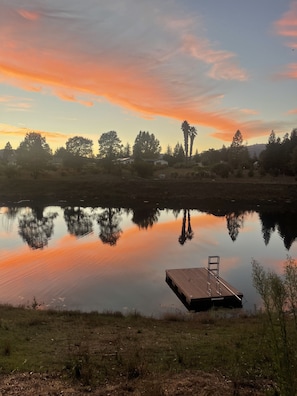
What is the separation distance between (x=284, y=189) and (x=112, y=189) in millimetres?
40343

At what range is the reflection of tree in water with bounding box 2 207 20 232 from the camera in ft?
157

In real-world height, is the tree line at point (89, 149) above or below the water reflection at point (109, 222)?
above

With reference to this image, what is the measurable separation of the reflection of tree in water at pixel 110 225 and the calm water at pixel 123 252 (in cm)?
12

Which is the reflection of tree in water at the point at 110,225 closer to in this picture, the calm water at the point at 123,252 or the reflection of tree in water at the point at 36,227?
the calm water at the point at 123,252

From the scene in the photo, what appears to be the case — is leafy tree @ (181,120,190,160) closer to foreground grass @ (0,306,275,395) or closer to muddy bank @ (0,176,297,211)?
muddy bank @ (0,176,297,211)

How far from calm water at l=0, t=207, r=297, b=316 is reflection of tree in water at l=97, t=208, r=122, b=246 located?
4.7 inches

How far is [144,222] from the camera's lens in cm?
5403

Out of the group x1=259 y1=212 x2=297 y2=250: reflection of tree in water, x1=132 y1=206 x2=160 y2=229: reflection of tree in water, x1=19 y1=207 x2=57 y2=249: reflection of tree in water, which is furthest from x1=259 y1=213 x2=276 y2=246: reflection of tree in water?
x1=19 y1=207 x2=57 y2=249: reflection of tree in water

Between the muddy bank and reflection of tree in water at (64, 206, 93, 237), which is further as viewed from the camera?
the muddy bank

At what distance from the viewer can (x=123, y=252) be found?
34594 mm

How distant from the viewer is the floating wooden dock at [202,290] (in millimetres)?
20812

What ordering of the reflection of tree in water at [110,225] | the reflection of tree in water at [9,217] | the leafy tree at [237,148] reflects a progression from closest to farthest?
the reflection of tree in water at [110,225] → the reflection of tree in water at [9,217] → the leafy tree at [237,148]

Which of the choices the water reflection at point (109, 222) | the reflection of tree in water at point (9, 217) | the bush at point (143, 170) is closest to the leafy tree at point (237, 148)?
the bush at point (143, 170)

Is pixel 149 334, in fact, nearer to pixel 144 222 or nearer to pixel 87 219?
pixel 144 222
